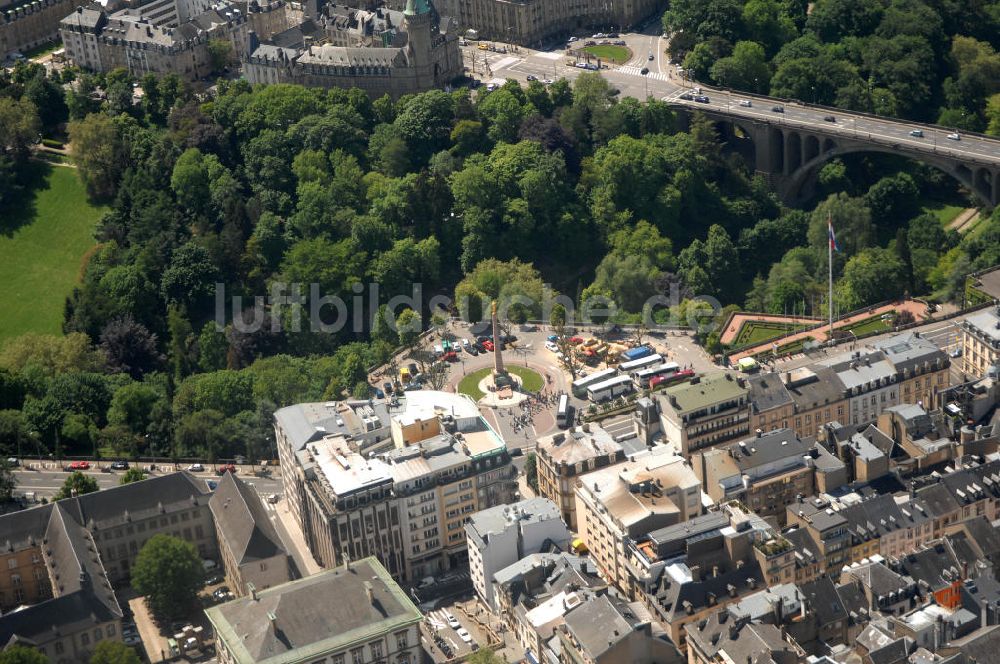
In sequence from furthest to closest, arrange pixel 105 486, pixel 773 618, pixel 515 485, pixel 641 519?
pixel 105 486, pixel 515 485, pixel 641 519, pixel 773 618

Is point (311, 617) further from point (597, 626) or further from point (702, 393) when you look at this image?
point (702, 393)

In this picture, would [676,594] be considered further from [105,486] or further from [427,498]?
[105,486]

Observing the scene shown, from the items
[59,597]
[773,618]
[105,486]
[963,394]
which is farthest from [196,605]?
[963,394]

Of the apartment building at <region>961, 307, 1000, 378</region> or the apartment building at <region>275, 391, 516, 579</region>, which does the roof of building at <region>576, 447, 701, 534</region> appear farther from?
the apartment building at <region>961, 307, 1000, 378</region>

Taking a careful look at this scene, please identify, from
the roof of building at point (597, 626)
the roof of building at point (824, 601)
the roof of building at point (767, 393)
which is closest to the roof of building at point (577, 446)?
the roof of building at point (767, 393)

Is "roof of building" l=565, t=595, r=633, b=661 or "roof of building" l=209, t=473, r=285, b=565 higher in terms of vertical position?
"roof of building" l=209, t=473, r=285, b=565

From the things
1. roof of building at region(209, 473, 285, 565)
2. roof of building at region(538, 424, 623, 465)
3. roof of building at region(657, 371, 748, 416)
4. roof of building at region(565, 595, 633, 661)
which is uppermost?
roof of building at region(657, 371, 748, 416)

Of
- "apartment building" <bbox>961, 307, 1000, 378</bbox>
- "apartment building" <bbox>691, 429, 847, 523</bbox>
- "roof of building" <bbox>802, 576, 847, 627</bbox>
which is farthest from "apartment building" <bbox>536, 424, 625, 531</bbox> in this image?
"apartment building" <bbox>961, 307, 1000, 378</bbox>
